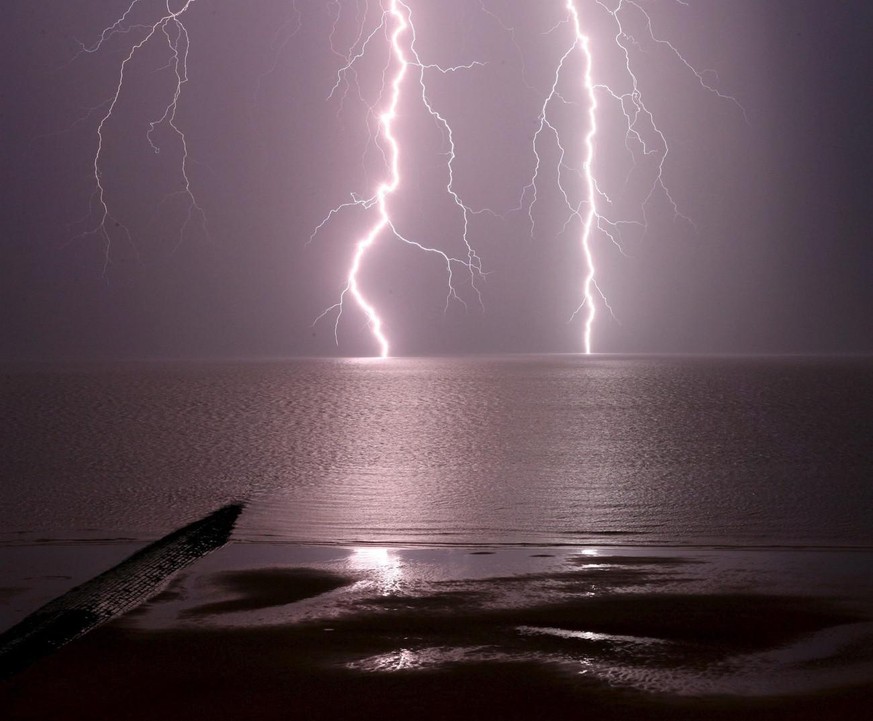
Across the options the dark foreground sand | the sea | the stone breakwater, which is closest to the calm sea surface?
the sea

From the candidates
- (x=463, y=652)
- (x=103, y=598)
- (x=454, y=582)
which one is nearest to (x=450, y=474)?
(x=454, y=582)

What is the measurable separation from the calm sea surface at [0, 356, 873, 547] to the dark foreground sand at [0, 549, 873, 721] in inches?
42.8

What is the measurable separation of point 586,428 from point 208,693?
951 centimetres

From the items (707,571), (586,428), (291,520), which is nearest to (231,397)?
(586,428)

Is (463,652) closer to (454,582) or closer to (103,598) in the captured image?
(454,582)

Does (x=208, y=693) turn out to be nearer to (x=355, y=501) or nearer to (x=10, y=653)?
(x=10, y=653)

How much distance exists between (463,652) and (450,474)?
4.56 m

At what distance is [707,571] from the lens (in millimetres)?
3650

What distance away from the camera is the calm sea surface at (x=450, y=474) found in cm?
482

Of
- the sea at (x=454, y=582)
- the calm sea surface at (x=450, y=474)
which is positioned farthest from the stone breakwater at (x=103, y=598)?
the calm sea surface at (x=450, y=474)

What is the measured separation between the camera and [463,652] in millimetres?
2590

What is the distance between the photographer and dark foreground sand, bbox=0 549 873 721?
223cm

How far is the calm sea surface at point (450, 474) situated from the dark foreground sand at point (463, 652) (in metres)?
1.09

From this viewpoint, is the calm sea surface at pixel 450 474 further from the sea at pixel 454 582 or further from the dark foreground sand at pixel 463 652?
the dark foreground sand at pixel 463 652
